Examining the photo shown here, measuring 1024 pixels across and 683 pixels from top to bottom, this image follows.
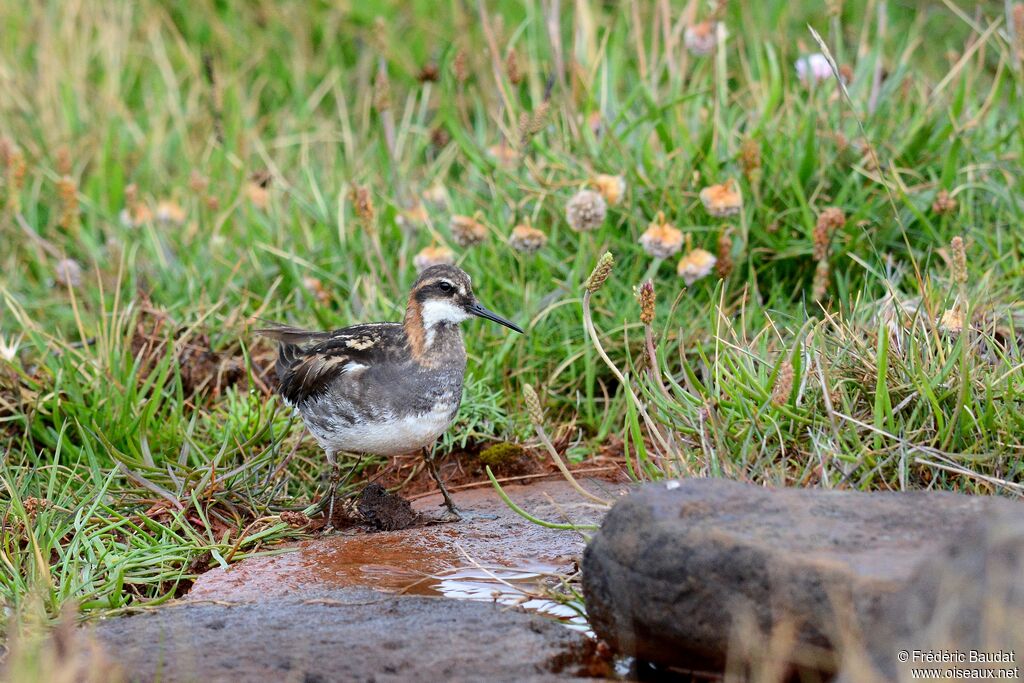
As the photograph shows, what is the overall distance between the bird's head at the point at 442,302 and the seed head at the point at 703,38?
206 centimetres

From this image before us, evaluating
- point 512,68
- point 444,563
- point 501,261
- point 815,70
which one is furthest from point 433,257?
point 815,70

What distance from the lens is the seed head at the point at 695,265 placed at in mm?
5727

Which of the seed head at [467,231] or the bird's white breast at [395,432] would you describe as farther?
the seed head at [467,231]

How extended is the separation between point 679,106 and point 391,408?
9.28ft

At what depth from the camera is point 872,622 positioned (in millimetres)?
2988

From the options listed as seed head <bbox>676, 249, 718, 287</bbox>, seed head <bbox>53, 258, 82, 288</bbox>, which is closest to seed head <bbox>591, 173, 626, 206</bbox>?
seed head <bbox>676, 249, 718, 287</bbox>

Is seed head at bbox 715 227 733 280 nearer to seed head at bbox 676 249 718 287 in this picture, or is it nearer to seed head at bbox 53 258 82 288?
seed head at bbox 676 249 718 287

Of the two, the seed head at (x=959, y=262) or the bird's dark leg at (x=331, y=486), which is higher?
the seed head at (x=959, y=262)

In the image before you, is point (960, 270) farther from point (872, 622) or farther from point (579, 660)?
point (579, 660)

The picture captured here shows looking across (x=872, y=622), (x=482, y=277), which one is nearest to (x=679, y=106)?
(x=482, y=277)

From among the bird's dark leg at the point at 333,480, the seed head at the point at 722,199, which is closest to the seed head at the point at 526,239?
the seed head at the point at 722,199

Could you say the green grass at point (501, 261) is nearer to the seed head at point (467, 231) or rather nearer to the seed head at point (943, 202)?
the seed head at point (943, 202)

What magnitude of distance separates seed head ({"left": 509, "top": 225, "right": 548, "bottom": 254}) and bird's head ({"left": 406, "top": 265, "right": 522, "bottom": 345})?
1.82 feet

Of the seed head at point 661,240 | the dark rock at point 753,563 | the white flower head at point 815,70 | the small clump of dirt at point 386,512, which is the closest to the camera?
the dark rock at point 753,563
